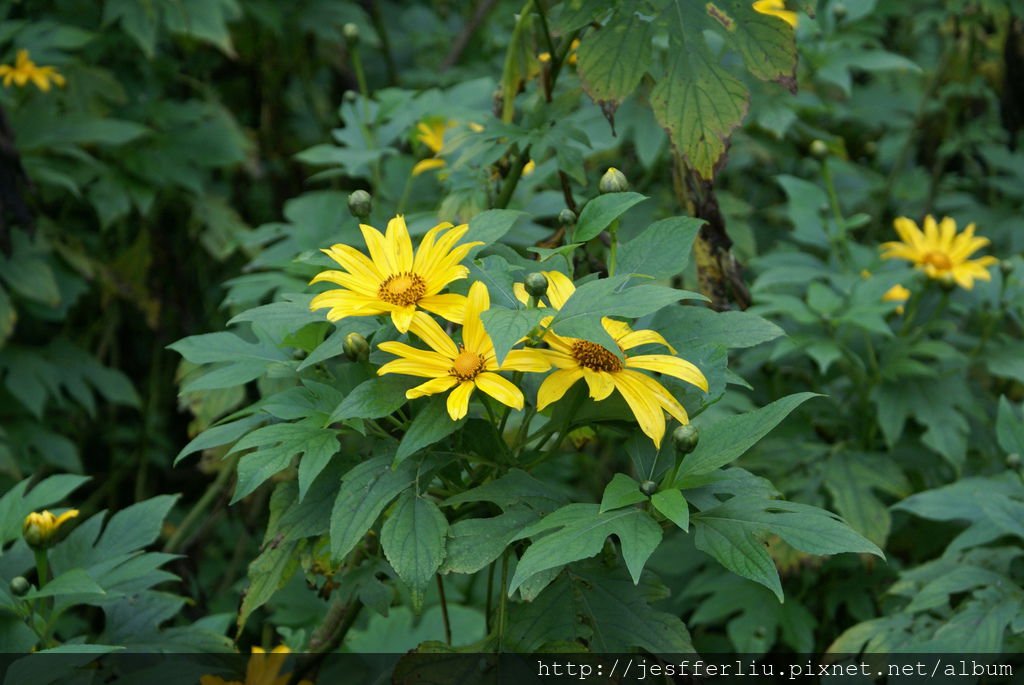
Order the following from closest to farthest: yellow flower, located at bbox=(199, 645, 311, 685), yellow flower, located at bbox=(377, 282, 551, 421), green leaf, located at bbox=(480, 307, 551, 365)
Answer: green leaf, located at bbox=(480, 307, 551, 365), yellow flower, located at bbox=(377, 282, 551, 421), yellow flower, located at bbox=(199, 645, 311, 685)

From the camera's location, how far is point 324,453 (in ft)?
4.13

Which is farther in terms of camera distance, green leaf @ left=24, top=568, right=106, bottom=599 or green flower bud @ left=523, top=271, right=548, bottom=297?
green leaf @ left=24, top=568, right=106, bottom=599

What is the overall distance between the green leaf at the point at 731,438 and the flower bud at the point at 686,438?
5 centimetres

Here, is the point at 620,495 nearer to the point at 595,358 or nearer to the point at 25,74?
the point at 595,358

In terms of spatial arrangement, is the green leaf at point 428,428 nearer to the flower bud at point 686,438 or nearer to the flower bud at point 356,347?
the flower bud at point 356,347

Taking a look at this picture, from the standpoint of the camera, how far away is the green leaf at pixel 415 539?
3.90 feet

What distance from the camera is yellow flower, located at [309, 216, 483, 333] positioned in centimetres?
125

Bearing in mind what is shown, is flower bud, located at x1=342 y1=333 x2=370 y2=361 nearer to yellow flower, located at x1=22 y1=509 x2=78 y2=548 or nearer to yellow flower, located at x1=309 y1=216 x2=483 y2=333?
yellow flower, located at x1=309 y1=216 x2=483 y2=333

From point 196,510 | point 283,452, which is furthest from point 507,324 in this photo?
point 196,510

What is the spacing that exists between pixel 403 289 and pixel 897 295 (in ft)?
5.16

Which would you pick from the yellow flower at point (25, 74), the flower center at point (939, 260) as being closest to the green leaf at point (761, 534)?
the flower center at point (939, 260)

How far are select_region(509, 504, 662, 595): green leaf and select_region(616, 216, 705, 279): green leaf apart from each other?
1.02 feet

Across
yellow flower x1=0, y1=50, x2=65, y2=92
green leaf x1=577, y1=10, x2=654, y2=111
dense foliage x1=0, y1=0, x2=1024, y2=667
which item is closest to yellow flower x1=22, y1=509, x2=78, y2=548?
dense foliage x1=0, y1=0, x2=1024, y2=667

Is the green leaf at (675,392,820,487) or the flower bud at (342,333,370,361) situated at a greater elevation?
the flower bud at (342,333,370,361)
